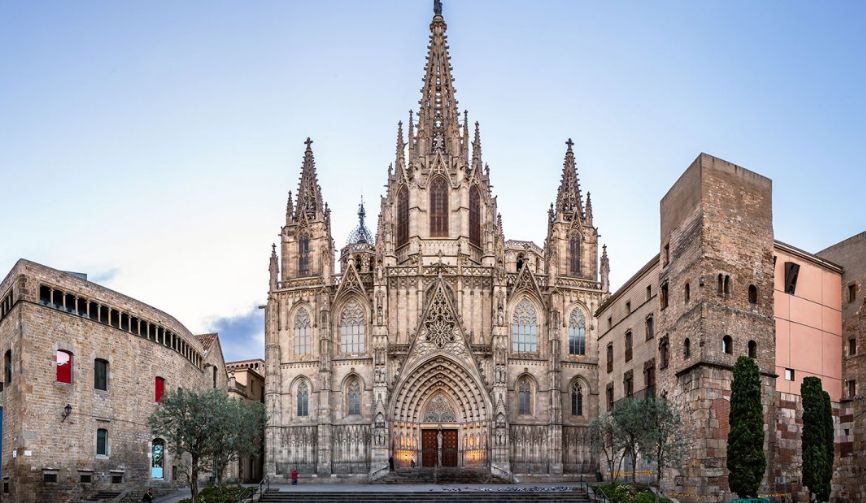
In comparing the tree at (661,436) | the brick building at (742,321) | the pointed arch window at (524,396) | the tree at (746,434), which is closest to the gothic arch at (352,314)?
the pointed arch window at (524,396)

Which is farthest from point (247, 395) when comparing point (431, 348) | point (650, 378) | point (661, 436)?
point (661, 436)

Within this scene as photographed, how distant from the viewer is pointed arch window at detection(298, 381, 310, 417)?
67625 millimetres

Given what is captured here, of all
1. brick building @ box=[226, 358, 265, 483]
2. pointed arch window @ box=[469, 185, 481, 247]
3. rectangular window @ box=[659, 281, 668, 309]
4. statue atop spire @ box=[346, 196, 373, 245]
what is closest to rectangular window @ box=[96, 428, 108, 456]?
brick building @ box=[226, 358, 265, 483]

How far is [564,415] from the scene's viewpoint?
6775 cm

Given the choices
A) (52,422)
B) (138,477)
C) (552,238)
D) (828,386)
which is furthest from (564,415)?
(52,422)

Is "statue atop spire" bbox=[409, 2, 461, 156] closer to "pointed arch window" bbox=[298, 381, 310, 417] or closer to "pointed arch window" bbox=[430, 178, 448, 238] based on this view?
"pointed arch window" bbox=[430, 178, 448, 238]

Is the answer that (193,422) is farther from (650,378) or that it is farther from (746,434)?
(746,434)

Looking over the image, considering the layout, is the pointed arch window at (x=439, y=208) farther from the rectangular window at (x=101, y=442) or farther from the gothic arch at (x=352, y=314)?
the rectangular window at (x=101, y=442)

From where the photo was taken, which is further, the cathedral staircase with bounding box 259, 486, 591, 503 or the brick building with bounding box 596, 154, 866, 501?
the cathedral staircase with bounding box 259, 486, 591, 503

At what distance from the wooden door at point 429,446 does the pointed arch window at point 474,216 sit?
1449 cm

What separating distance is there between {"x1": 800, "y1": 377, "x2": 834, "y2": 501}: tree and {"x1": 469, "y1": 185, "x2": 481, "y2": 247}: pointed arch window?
3437 cm

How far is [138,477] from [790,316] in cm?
3319

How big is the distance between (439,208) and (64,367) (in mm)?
33302

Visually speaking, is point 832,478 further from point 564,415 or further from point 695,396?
point 564,415
